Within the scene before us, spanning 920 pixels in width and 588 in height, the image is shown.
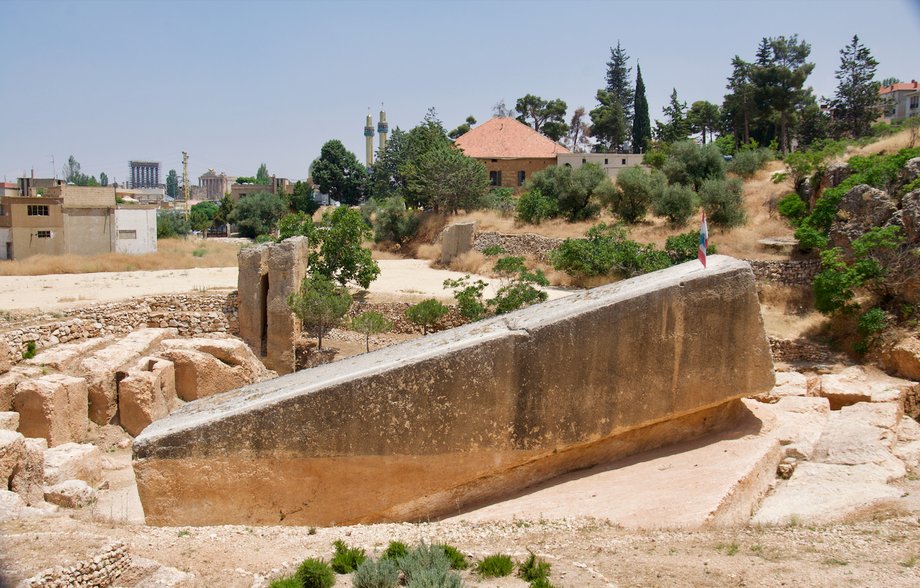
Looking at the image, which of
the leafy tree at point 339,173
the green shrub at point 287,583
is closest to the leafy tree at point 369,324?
the green shrub at point 287,583

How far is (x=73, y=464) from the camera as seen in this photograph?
902 centimetres

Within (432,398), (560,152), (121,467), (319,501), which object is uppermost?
(560,152)

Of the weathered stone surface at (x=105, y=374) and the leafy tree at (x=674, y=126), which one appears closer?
the weathered stone surface at (x=105, y=374)

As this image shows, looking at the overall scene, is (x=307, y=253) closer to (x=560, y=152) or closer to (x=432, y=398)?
(x=432, y=398)

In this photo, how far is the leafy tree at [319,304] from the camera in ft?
50.0

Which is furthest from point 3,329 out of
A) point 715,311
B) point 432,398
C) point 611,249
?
point 611,249

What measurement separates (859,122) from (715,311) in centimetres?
3846

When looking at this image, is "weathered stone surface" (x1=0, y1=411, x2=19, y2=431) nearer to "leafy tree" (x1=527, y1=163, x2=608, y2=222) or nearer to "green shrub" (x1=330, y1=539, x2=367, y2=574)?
"green shrub" (x1=330, y1=539, x2=367, y2=574)

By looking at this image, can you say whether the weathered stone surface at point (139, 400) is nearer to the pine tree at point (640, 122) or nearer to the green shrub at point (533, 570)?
the green shrub at point (533, 570)

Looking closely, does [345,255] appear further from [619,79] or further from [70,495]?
[619,79]

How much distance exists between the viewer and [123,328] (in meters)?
16.5

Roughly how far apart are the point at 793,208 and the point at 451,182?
1415 cm

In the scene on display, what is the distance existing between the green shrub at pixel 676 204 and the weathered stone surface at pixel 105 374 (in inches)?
690

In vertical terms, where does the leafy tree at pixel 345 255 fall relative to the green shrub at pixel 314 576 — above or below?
above
